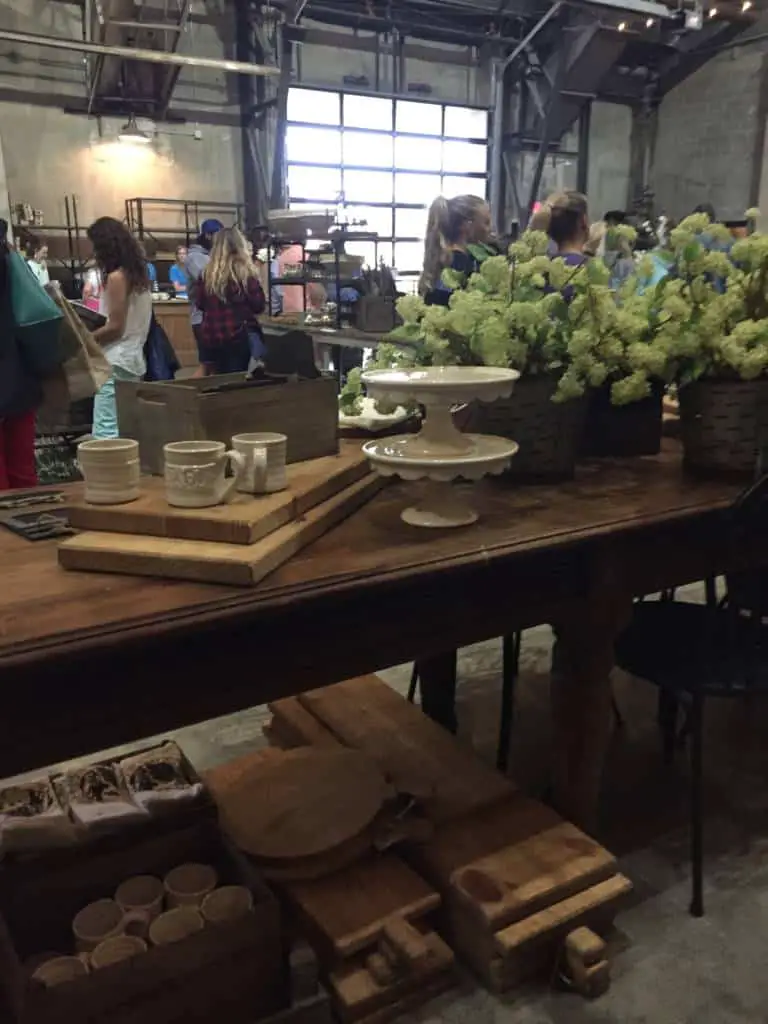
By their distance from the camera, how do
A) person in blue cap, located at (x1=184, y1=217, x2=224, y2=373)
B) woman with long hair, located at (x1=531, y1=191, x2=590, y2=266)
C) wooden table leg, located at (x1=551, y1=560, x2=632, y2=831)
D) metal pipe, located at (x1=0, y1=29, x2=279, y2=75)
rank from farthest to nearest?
metal pipe, located at (x1=0, y1=29, x2=279, y2=75) → person in blue cap, located at (x1=184, y1=217, x2=224, y2=373) → woman with long hair, located at (x1=531, y1=191, x2=590, y2=266) → wooden table leg, located at (x1=551, y1=560, x2=632, y2=831)

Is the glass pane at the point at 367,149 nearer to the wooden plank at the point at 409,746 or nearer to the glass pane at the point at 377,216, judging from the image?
the glass pane at the point at 377,216

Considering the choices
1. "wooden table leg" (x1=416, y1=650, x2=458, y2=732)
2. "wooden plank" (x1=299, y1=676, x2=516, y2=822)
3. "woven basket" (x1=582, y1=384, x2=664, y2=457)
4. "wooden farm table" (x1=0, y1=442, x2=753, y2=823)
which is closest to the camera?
"wooden farm table" (x1=0, y1=442, x2=753, y2=823)

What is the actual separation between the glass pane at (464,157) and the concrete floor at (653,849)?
8688 mm

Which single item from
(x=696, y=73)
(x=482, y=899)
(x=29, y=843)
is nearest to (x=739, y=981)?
(x=482, y=899)

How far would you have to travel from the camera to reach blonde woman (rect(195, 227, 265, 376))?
5.03 meters

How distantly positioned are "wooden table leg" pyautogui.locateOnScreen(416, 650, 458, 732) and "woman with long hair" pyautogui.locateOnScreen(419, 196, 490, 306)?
6.60ft

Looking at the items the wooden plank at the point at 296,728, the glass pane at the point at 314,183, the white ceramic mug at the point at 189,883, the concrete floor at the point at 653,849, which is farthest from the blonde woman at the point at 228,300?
the glass pane at the point at 314,183

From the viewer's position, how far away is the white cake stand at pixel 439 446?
1405mm

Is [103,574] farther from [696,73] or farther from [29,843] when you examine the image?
[696,73]

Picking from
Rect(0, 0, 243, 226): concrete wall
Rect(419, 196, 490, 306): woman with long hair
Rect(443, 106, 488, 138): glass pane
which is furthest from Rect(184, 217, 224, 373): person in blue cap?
Rect(443, 106, 488, 138): glass pane

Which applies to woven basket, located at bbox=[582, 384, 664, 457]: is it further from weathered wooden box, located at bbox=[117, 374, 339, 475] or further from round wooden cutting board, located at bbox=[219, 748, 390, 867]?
round wooden cutting board, located at bbox=[219, 748, 390, 867]

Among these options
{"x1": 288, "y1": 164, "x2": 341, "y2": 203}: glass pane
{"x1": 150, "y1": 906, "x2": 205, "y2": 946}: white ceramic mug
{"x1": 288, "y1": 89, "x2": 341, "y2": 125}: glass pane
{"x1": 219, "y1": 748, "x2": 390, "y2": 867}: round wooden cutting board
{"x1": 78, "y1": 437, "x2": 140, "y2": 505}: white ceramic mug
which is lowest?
{"x1": 150, "y1": 906, "x2": 205, "y2": 946}: white ceramic mug

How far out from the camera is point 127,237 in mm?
4219

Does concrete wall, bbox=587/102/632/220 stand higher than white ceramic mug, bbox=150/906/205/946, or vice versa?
Result: concrete wall, bbox=587/102/632/220
